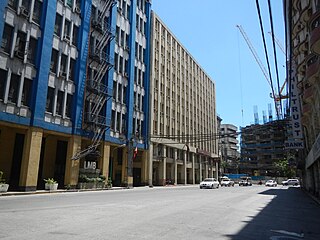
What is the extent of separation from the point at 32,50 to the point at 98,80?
9.85 meters

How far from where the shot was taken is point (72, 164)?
30.8 meters

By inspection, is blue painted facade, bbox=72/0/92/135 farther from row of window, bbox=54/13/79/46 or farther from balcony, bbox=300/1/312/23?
balcony, bbox=300/1/312/23

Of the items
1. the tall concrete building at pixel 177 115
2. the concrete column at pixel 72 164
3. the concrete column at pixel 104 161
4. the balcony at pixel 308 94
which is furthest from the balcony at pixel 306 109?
the tall concrete building at pixel 177 115

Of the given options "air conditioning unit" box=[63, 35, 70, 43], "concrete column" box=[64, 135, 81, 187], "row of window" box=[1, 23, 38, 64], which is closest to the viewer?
"row of window" box=[1, 23, 38, 64]

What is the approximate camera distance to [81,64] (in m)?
33.4

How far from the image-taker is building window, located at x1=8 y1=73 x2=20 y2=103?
25.1 meters

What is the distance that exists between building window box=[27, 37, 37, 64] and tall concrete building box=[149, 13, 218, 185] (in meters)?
24.2

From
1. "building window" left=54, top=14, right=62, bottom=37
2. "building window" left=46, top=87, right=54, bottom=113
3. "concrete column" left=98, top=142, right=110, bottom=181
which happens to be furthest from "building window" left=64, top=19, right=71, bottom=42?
"concrete column" left=98, top=142, right=110, bottom=181

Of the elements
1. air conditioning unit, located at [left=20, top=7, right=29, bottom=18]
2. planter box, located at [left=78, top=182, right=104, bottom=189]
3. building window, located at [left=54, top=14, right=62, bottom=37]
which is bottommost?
planter box, located at [left=78, top=182, right=104, bottom=189]

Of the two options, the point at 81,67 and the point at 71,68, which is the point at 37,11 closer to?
the point at 71,68

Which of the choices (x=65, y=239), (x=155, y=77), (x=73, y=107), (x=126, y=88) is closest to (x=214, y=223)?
(x=65, y=239)

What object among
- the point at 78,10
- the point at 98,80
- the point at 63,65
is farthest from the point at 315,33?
the point at 78,10

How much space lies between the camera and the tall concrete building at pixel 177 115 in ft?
170

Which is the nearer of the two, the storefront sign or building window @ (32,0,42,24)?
building window @ (32,0,42,24)
